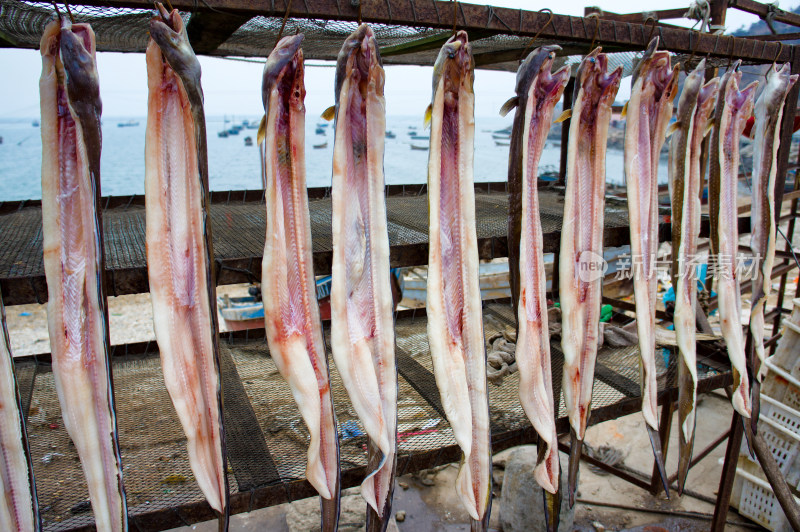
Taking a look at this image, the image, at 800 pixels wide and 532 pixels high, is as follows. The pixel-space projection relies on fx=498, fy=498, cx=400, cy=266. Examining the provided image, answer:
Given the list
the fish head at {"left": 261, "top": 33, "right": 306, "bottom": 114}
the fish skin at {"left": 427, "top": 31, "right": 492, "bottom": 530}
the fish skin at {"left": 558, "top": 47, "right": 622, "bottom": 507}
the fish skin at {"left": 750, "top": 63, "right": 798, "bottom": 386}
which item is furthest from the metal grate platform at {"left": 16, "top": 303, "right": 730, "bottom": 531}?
the fish head at {"left": 261, "top": 33, "right": 306, "bottom": 114}

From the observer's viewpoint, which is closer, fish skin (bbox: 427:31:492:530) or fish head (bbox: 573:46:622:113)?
fish skin (bbox: 427:31:492:530)

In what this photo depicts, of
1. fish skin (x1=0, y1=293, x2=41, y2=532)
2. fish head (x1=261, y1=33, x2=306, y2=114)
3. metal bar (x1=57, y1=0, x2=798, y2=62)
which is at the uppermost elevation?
metal bar (x1=57, y1=0, x2=798, y2=62)

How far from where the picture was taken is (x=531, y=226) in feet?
6.77

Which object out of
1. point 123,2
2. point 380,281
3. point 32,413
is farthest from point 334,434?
point 32,413

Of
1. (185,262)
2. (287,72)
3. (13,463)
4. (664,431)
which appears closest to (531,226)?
(287,72)

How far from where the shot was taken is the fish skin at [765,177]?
2.69m

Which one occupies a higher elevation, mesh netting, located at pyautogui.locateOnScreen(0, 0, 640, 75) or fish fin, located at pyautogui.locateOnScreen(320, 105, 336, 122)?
mesh netting, located at pyautogui.locateOnScreen(0, 0, 640, 75)

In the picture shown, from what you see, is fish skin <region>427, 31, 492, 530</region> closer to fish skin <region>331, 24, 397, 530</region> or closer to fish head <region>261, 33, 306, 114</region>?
fish skin <region>331, 24, 397, 530</region>

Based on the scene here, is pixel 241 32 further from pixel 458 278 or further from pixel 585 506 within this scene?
pixel 585 506

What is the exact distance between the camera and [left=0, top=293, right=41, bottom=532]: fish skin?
155cm

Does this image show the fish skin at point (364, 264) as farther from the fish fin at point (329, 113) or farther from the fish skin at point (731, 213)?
the fish skin at point (731, 213)

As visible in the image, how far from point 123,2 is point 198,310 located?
96 cm

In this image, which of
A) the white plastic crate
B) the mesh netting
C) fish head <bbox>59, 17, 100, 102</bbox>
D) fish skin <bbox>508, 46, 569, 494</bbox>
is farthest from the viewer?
the white plastic crate

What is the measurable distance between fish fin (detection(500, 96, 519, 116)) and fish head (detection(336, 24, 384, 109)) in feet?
1.95
